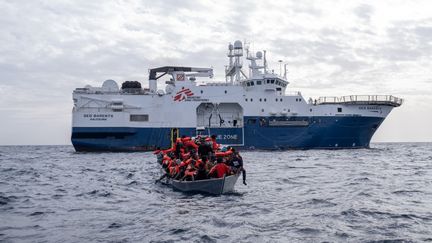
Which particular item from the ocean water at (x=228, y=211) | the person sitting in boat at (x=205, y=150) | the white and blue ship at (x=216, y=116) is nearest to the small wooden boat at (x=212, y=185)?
the ocean water at (x=228, y=211)

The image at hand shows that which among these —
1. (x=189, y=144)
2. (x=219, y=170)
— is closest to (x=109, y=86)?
(x=189, y=144)

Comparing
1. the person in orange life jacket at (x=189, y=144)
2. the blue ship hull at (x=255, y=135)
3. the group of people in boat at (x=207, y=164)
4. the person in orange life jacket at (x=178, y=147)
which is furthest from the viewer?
the blue ship hull at (x=255, y=135)

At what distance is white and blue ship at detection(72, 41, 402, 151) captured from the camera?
5169cm

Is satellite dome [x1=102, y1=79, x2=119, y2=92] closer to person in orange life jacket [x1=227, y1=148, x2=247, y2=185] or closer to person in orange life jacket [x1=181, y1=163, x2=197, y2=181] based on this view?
person in orange life jacket [x1=181, y1=163, x2=197, y2=181]

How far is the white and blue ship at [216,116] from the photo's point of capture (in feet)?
170

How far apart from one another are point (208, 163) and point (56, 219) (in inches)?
279

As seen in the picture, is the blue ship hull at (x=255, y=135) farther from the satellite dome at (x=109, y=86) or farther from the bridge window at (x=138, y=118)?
the satellite dome at (x=109, y=86)

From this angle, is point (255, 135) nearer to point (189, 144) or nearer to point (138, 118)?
point (138, 118)

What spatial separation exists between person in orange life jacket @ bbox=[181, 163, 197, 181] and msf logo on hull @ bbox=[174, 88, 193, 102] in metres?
33.6

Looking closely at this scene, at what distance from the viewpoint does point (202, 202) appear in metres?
16.7

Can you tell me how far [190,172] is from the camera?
1917cm

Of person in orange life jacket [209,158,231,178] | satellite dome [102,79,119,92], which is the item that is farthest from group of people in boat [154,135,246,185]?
satellite dome [102,79,119,92]

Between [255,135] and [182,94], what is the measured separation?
975cm

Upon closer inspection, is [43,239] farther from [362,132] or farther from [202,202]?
[362,132]
